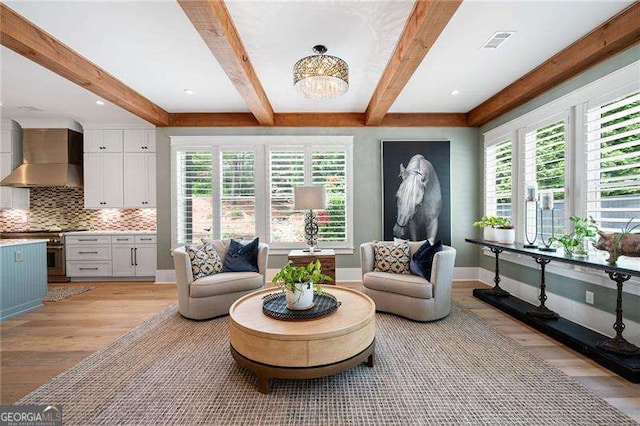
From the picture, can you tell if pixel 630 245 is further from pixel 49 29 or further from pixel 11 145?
pixel 11 145

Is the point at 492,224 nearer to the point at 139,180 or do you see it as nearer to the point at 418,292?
the point at 418,292

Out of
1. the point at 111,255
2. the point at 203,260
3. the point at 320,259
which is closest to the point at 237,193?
the point at 203,260

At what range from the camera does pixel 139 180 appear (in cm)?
511

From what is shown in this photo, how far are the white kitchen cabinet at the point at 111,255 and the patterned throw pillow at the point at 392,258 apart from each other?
3898 millimetres

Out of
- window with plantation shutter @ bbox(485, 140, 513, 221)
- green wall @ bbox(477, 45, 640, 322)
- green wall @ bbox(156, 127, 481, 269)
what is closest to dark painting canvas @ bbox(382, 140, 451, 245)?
green wall @ bbox(156, 127, 481, 269)

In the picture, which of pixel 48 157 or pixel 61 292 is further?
pixel 48 157

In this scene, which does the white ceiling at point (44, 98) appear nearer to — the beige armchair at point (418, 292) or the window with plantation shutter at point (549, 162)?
the beige armchair at point (418, 292)

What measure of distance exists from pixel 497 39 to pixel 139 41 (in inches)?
135

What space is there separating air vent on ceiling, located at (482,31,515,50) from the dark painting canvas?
6.84 feet

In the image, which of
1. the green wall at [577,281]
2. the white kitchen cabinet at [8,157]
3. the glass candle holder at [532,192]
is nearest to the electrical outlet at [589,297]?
the green wall at [577,281]

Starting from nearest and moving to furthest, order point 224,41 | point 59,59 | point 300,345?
point 300,345 → point 224,41 → point 59,59

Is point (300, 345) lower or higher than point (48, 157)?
lower

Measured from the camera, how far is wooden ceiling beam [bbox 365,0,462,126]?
6.59 feet

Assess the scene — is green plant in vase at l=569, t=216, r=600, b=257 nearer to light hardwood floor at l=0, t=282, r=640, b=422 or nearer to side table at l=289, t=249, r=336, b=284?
light hardwood floor at l=0, t=282, r=640, b=422
